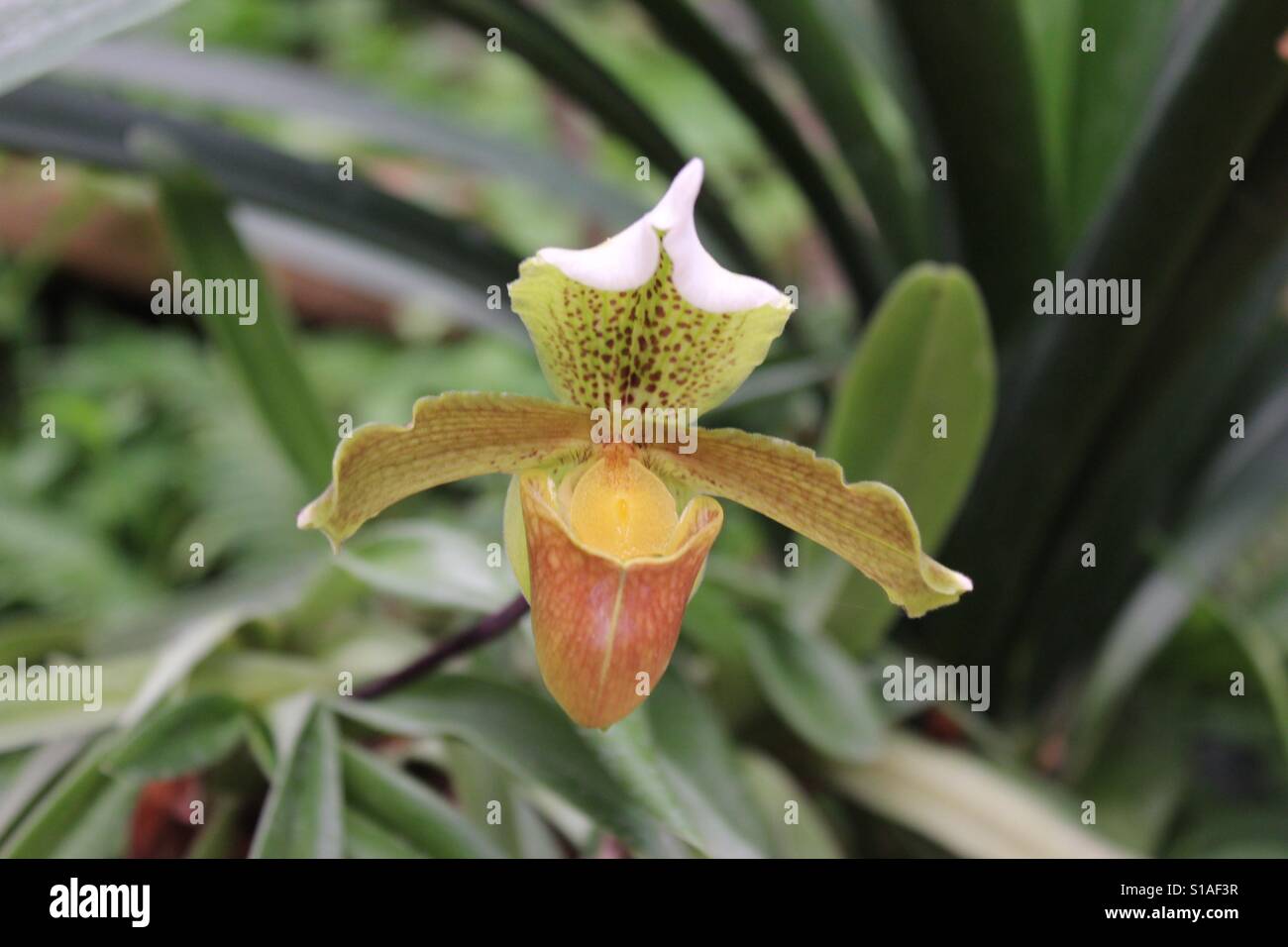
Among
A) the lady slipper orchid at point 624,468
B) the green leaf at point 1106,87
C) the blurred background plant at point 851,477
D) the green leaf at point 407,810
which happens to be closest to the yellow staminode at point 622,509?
the lady slipper orchid at point 624,468

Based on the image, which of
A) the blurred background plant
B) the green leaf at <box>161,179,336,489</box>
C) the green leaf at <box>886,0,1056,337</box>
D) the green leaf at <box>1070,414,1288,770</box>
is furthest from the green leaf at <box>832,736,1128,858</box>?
the green leaf at <box>161,179,336,489</box>

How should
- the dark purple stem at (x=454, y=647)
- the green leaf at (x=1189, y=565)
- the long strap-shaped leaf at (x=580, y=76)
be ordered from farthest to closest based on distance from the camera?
the green leaf at (x=1189, y=565) → the long strap-shaped leaf at (x=580, y=76) → the dark purple stem at (x=454, y=647)

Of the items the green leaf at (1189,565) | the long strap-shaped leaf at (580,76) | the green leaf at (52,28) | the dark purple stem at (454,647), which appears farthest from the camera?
the green leaf at (1189,565)

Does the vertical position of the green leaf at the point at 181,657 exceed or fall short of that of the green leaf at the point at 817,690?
it exceeds it

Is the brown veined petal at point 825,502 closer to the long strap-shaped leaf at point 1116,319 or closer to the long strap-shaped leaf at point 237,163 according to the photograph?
the long strap-shaped leaf at point 1116,319

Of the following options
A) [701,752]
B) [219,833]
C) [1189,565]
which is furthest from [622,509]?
[1189,565]

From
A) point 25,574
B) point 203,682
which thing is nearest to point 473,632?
point 203,682

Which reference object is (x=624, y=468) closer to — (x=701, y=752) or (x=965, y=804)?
(x=701, y=752)

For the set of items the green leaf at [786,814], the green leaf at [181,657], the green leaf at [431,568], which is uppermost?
the green leaf at [431,568]
